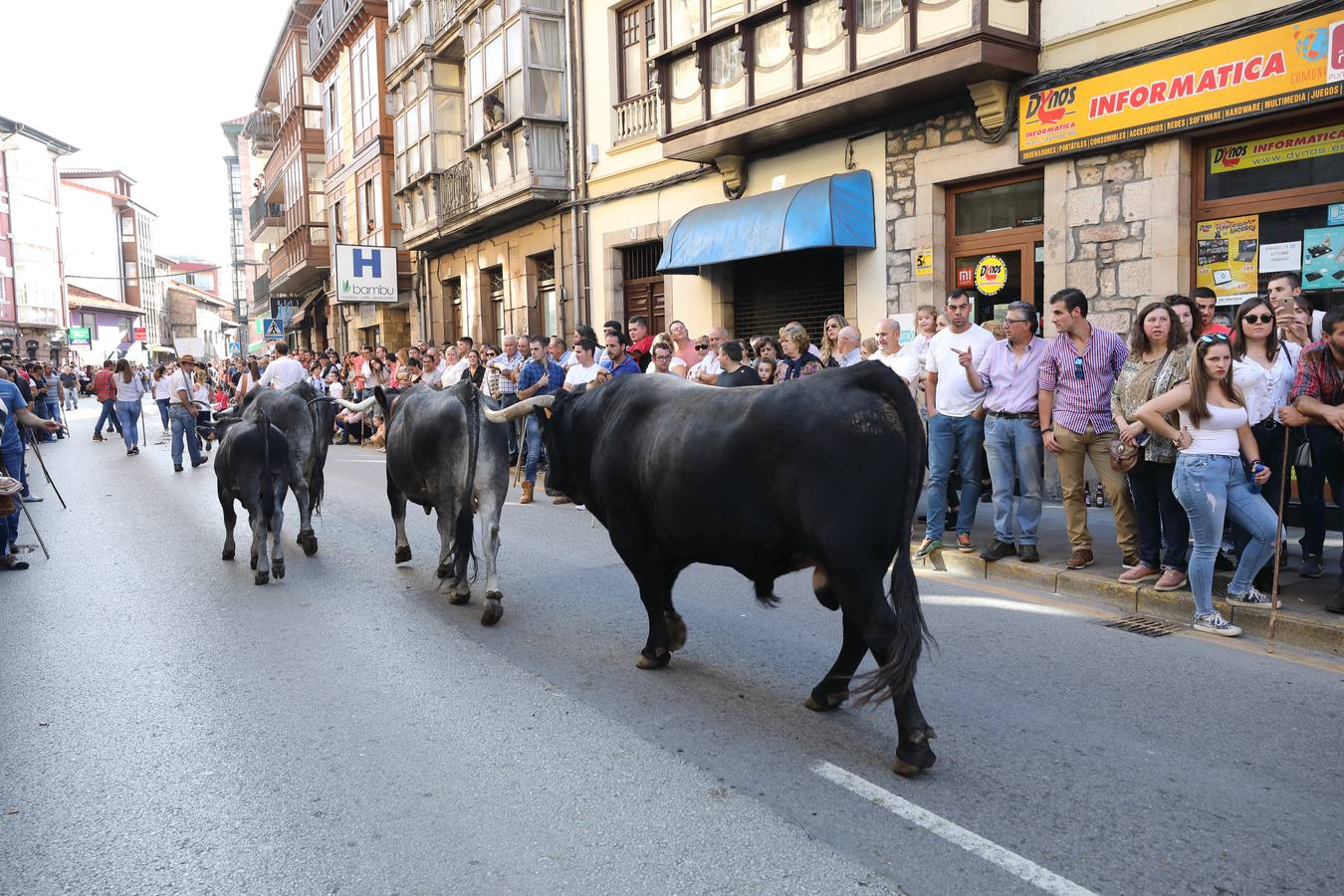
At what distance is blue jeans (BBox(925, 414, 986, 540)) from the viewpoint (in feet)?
25.3

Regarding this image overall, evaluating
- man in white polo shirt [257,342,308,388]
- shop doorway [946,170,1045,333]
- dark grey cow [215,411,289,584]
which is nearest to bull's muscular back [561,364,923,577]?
dark grey cow [215,411,289,584]

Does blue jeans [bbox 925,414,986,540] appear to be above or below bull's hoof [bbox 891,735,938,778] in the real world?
above

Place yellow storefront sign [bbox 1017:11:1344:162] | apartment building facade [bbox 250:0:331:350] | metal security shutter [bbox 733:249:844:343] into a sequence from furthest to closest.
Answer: apartment building facade [bbox 250:0:331:350], metal security shutter [bbox 733:249:844:343], yellow storefront sign [bbox 1017:11:1344:162]

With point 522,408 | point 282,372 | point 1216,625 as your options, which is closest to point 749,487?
point 522,408

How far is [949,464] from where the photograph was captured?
7.91 meters

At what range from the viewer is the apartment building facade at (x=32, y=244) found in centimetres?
6109

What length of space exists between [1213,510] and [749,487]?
3176 millimetres

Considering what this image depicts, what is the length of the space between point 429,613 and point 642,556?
2073 mm

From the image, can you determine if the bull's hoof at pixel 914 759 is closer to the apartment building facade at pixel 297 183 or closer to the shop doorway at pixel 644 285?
the shop doorway at pixel 644 285

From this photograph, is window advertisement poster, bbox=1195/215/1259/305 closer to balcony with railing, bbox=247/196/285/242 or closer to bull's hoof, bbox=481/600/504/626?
bull's hoof, bbox=481/600/504/626

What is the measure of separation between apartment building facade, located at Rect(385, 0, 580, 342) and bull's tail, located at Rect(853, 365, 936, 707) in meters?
16.0

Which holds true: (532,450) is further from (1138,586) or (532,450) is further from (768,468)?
(768,468)

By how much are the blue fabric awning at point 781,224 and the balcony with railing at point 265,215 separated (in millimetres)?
35492

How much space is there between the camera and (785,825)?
3.37 metres
